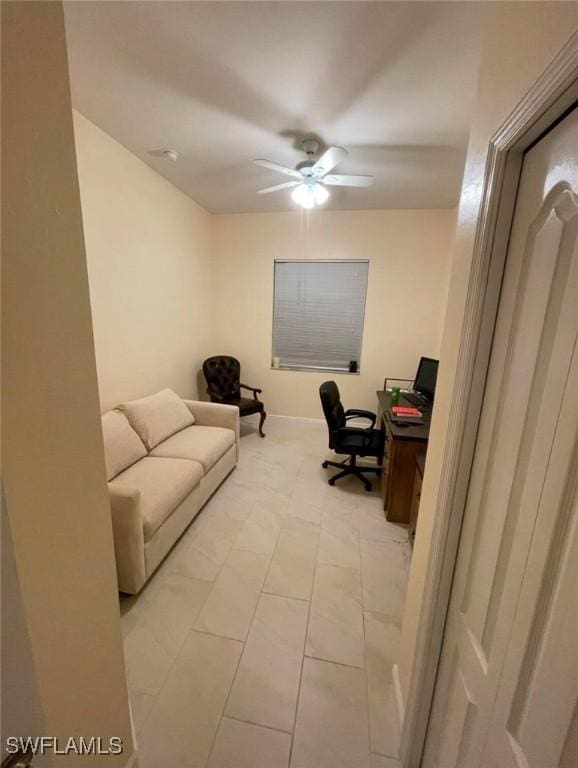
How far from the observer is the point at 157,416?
277 centimetres

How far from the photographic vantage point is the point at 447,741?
0.94m

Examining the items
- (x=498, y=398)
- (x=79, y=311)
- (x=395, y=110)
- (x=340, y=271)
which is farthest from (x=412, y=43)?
(x=340, y=271)

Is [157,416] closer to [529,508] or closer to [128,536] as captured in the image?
[128,536]

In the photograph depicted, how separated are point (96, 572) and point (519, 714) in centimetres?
103

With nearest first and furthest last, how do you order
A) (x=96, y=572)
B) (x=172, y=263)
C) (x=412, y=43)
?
1. (x=96, y=572)
2. (x=412, y=43)
3. (x=172, y=263)

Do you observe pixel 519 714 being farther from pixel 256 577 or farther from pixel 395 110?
pixel 395 110

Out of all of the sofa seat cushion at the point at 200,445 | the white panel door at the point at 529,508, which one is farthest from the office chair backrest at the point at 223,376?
the white panel door at the point at 529,508

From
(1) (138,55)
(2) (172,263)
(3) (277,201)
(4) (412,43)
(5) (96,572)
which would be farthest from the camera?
(3) (277,201)

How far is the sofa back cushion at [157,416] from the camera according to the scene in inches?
103

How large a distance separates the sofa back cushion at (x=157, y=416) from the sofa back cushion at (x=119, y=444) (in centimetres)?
10

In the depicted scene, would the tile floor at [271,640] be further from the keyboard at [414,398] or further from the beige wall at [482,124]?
the keyboard at [414,398]

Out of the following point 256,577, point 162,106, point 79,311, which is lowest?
point 256,577

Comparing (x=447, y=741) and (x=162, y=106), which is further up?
(x=162, y=106)

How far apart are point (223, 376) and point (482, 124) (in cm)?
373
